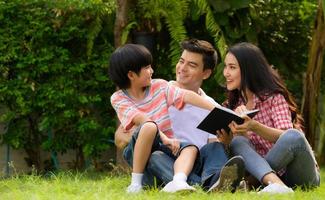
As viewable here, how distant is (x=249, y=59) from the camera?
4.37 metres

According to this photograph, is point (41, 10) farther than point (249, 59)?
Yes

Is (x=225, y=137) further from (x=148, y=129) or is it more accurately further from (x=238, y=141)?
(x=148, y=129)

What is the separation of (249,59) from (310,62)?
9.02 ft

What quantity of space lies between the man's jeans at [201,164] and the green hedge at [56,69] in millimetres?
2589

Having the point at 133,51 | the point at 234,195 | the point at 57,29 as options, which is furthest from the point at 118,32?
the point at 234,195

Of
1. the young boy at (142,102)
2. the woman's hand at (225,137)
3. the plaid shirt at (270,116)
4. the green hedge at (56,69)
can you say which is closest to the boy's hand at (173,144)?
the young boy at (142,102)

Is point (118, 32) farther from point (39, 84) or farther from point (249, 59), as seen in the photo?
point (249, 59)

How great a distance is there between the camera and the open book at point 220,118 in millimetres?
3889

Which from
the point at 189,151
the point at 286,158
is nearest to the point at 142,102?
the point at 189,151

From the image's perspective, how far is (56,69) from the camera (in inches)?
265

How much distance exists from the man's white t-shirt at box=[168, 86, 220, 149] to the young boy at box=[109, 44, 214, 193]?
79 millimetres

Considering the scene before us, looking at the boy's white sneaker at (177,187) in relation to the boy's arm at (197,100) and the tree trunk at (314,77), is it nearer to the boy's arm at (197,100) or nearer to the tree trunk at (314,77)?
the boy's arm at (197,100)

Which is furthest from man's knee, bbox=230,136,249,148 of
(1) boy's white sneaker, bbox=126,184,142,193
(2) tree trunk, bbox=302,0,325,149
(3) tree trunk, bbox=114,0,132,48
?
(2) tree trunk, bbox=302,0,325,149

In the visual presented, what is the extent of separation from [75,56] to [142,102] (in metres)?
2.75
